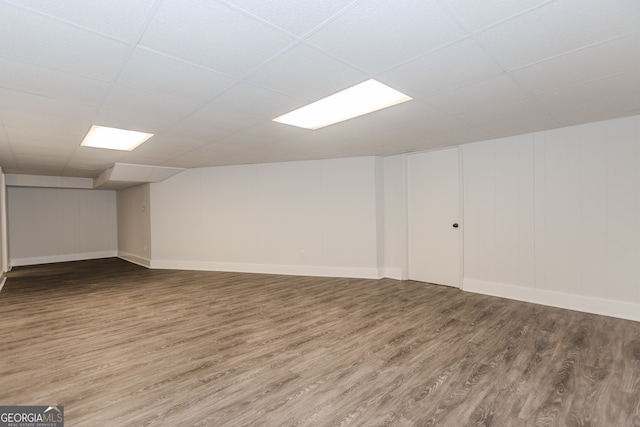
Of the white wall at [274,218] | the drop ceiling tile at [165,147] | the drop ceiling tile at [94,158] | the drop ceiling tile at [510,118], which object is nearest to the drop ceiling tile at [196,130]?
the drop ceiling tile at [165,147]

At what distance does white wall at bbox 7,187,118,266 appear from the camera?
7980 mm

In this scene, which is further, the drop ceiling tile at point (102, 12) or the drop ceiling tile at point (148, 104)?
the drop ceiling tile at point (148, 104)

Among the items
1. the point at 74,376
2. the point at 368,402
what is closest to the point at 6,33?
the point at 74,376

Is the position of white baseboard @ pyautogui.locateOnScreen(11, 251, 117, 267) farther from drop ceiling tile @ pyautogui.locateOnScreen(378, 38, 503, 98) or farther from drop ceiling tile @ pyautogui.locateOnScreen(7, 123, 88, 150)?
drop ceiling tile @ pyautogui.locateOnScreen(378, 38, 503, 98)

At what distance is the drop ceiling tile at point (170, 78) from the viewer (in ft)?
6.50

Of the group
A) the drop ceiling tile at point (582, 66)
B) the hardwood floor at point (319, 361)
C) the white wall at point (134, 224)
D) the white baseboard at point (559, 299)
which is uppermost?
the drop ceiling tile at point (582, 66)

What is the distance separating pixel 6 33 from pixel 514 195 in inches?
209

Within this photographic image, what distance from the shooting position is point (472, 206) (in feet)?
15.4

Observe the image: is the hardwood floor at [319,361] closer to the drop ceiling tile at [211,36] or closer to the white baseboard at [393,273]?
the white baseboard at [393,273]

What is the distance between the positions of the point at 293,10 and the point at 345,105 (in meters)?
1.78

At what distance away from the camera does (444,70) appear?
7.22 feet

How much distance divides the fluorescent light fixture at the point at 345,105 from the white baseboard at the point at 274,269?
3082 mm

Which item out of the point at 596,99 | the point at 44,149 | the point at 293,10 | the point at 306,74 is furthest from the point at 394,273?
the point at 44,149

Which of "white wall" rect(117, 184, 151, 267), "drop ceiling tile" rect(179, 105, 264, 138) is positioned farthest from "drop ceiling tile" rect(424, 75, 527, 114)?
"white wall" rect(117, 184, 151, 267)
